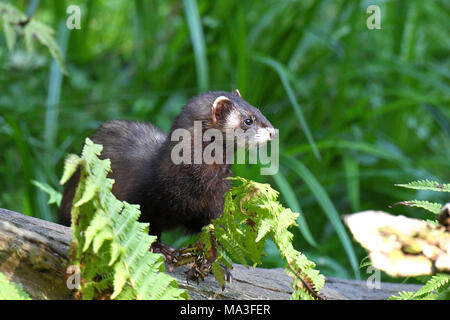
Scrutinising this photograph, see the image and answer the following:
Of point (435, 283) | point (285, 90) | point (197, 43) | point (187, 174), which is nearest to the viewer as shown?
point (435, 283)

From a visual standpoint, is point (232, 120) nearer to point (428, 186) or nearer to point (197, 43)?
point (428, 186)

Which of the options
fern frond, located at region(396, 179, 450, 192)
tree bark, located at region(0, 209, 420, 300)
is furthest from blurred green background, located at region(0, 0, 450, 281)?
fern frond, located at region(396, 179, 450, 192)

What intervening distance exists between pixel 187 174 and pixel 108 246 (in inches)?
43.0

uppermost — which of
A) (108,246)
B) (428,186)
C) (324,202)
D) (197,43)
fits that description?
(197,43)

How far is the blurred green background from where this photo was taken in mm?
4238

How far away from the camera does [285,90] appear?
15.3 ft

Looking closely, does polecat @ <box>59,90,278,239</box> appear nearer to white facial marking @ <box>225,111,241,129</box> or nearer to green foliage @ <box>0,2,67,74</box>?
white facial marking @ <box>225,111,241,129</box>

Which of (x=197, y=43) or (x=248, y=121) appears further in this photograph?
(x=197, y=43)

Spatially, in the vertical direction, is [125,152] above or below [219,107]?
below

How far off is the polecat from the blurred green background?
0.84 meters

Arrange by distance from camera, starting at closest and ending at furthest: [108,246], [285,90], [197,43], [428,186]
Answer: [108,246], [428,186], [197,43], [285,90]

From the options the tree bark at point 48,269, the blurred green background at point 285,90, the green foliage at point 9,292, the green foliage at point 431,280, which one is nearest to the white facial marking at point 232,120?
the tree bark at point 48,269

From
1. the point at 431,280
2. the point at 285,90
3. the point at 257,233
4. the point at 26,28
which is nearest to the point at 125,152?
the point at 26,28

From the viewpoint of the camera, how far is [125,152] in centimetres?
315
